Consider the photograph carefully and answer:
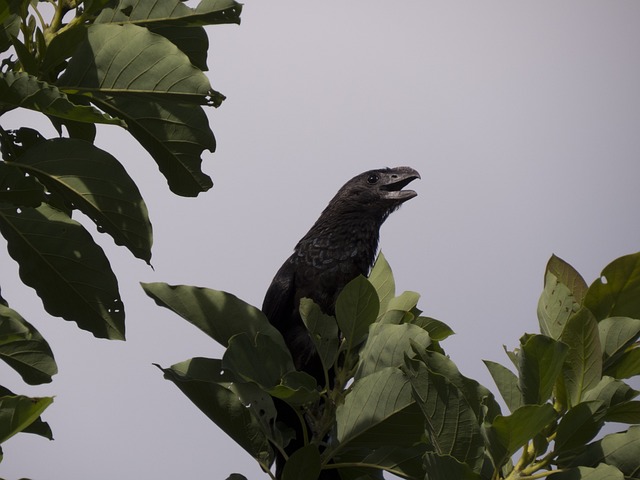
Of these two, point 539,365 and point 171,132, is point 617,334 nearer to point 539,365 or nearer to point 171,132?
point 539,365

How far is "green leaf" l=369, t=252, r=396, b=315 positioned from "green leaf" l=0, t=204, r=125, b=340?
751mm

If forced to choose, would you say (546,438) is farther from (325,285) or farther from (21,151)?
(325,285)

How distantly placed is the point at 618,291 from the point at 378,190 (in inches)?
115

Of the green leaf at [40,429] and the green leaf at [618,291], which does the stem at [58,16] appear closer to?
the green leaf at [40,429]

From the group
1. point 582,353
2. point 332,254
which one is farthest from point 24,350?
point 332,254

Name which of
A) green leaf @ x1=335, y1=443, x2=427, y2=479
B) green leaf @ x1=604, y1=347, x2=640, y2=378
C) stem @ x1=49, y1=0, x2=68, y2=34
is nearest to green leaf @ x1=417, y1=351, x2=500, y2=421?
green leaf @ x1=335, y1=443, x2=427, y2=479

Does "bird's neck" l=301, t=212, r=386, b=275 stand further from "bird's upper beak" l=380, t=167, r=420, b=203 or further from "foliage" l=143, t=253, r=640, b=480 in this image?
"foliage" l=143, t=253, r=640, b=480

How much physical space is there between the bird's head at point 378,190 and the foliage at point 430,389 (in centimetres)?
261

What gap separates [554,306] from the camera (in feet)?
6.35

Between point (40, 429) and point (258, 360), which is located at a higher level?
point (258, 360)

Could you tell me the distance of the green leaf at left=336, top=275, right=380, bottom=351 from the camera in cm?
201

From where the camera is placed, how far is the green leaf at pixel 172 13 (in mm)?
2102

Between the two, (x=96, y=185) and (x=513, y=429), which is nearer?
(x=513, y=429)

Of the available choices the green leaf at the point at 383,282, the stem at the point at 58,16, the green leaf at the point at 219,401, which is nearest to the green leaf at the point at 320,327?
the green leaf at the point at 219,401
